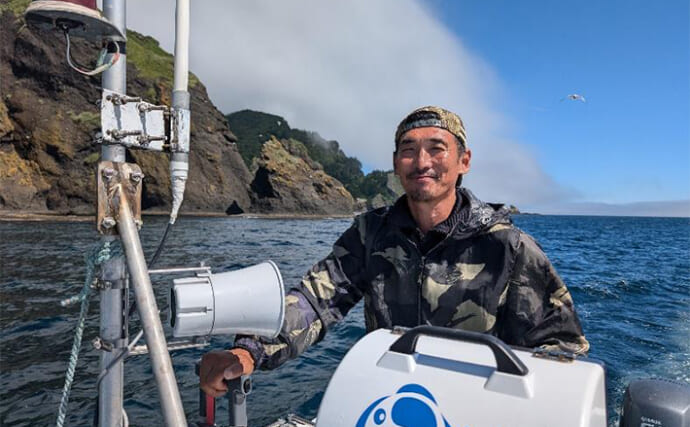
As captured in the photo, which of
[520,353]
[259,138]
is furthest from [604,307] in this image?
[259,138]

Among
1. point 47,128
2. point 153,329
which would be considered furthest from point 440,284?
point 47,128

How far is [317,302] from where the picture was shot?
2.45 metres

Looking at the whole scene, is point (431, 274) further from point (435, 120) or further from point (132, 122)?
point (132, 122)

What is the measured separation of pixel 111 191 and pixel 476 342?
1724mm

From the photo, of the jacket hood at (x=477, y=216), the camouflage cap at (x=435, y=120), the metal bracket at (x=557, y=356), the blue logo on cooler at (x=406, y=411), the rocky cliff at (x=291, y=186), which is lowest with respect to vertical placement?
the blue logo on cooler at (x=406, y=411)

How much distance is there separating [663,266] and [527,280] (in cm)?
2203

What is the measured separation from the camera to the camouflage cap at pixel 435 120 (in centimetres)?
244

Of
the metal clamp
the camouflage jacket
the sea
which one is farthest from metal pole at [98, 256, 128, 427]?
the metal clamp

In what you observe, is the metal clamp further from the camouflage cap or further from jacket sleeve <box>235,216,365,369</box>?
the camouflage cap

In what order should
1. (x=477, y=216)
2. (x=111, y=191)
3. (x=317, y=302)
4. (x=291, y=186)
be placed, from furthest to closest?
(x=291, y=186) < (x=317, y=302) < (x=477, y=216) < (x=111, y=191)

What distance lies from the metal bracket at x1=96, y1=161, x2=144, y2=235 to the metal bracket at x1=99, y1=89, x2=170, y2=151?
155mm

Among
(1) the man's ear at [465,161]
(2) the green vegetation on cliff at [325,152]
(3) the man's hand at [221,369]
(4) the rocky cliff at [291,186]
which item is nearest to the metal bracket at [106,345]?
(3) the man's hand at [221,369]

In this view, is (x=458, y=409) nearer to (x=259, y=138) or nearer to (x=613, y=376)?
(x=613, y=376)

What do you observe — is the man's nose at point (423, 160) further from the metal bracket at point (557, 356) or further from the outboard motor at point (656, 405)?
the outboard motor at point (656, 405)
